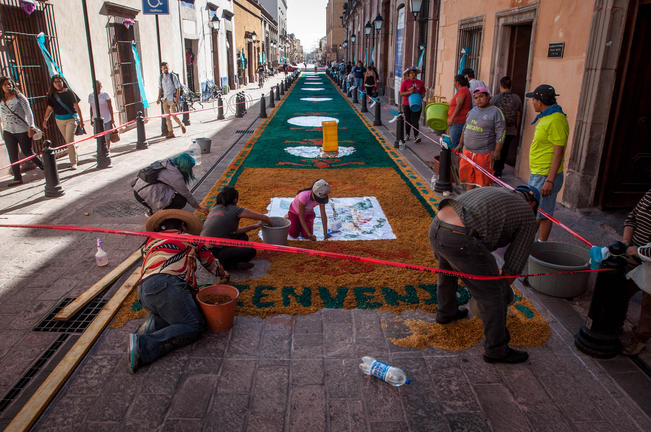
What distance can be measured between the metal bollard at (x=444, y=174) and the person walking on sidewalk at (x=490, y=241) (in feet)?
14.3

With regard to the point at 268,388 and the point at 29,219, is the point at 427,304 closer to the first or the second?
the point at 268,388

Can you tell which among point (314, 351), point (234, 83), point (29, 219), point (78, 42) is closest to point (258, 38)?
point (234, 83)

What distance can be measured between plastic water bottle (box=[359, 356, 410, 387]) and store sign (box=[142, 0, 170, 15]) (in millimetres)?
12759

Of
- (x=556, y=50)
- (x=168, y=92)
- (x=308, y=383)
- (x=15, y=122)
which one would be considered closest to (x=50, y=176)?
(x=15, y=122)

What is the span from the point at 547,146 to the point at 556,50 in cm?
321

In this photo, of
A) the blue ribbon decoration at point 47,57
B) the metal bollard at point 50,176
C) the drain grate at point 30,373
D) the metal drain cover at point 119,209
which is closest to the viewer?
the drain grate at point 30,373

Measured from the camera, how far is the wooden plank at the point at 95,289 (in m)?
4.29

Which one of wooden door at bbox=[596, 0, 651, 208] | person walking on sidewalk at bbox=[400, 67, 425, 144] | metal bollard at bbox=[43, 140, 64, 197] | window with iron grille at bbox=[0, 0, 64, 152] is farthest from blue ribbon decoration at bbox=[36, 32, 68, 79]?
wooden door at bbox=[596, 0, 651, 208]

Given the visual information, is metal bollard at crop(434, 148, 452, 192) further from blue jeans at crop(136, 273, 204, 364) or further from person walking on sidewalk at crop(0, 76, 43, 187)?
person walking on sidewalk at crop(0, 76, 43, 187)

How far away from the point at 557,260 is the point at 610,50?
3.53 metres

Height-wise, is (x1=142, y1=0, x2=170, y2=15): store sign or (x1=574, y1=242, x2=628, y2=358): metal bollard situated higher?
(x1=142, y1=0, x2=170, y2=15): store sign

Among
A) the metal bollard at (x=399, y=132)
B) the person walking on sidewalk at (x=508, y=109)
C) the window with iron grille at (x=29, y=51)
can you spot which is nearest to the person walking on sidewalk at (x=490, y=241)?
the person walking on sidewalk at (x=508, y=109)

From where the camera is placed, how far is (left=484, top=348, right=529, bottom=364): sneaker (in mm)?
3666

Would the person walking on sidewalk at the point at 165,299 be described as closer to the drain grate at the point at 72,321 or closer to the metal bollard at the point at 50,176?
the drain grate at the point at 72,321
